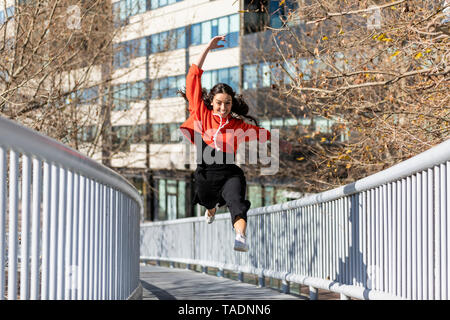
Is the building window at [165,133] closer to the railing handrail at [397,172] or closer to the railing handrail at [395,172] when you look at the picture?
the railing handrail at [395,172]

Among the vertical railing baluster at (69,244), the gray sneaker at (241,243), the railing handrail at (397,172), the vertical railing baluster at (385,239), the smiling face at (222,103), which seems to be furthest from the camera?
the smiling face at (222,103)

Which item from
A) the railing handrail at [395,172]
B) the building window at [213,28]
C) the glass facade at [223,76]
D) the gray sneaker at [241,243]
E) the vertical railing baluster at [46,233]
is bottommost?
the gray sneaker at [241,243]

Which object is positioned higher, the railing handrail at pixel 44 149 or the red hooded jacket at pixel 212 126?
the red hooded jacket at pixel 212 126

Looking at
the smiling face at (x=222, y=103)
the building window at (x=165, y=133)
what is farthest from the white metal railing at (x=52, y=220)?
the building window at (x=165, y=133)

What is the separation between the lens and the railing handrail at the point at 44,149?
272 cm

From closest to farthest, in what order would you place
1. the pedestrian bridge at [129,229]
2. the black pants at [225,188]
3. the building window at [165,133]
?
1. the pedestrian bridge at [129,229]
2. the black pants at [225,188]
3. the building window at [165,133]

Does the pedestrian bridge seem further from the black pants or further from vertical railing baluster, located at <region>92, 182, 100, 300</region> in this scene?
the black pants

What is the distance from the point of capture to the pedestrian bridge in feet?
9.76

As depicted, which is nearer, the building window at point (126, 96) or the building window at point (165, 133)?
the building window at point (126, 96)

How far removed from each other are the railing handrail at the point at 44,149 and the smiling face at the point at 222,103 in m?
1.84

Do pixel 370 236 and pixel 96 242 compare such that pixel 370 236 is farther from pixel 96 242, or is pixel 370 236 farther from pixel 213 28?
pixel 213 28

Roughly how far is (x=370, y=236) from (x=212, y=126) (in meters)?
1.80
